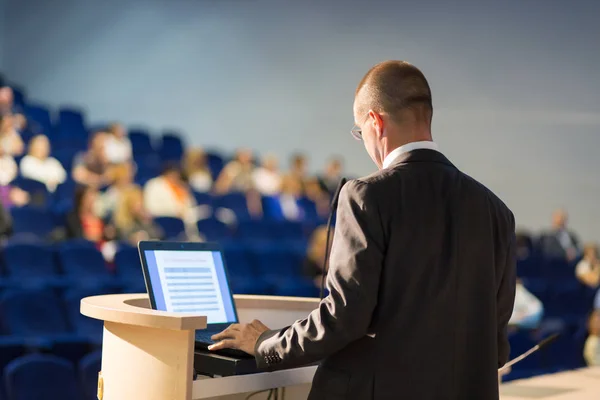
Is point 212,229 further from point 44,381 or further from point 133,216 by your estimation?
point 44,381

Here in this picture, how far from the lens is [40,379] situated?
9.84ft

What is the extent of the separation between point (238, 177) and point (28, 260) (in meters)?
3.36

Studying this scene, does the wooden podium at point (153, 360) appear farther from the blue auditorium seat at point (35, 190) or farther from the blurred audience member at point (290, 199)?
the blurred audience member at point (290, 199)

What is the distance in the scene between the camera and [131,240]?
5250 millimetres

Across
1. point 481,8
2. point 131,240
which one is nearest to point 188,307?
point 131,240

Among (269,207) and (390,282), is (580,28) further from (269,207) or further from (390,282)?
(390,282)

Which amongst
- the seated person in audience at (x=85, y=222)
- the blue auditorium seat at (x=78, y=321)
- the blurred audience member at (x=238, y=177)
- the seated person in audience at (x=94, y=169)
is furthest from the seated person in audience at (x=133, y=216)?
the blurred audience member at (x=238, y=177)

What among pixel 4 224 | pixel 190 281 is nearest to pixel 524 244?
pixel 4 224

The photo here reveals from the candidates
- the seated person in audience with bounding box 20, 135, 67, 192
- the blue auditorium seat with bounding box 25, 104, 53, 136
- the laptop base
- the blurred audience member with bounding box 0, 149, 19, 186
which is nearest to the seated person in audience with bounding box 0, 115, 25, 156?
the seated person in audience with bounding box 20, 135, 67, 192

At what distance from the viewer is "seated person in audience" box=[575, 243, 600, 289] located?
22.9 ft

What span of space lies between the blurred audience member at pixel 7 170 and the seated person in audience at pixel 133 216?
0.97 m

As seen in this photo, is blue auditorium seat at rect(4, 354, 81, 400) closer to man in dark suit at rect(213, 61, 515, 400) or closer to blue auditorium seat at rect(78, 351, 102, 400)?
blue auditorium seat at rect(78, 351, 102, 400)

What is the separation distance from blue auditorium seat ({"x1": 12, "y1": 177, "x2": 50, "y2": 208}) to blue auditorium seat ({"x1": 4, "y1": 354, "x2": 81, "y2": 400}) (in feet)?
9.57

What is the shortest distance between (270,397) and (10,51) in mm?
10276
